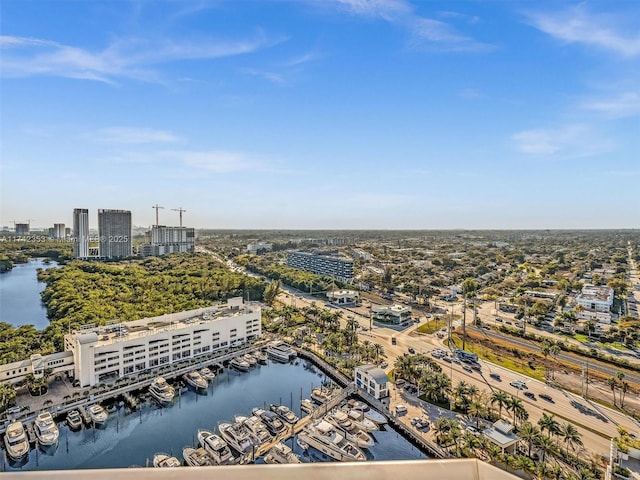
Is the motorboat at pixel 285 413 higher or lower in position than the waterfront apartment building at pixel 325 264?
lower

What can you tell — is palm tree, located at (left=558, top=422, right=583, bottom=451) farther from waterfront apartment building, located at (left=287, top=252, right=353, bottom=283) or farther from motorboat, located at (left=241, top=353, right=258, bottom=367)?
waterfront apartment building, located at (left=287, top=252, right=353, bottom=283)

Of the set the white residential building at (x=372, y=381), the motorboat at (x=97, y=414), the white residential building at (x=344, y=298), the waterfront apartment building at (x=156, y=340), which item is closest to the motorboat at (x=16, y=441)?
the motorboat at (x=97, y=414)

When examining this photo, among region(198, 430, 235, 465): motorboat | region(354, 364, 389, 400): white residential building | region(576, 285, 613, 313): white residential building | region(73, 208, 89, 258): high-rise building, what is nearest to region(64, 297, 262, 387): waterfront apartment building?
region(198, 430, 235, 465): motorboat

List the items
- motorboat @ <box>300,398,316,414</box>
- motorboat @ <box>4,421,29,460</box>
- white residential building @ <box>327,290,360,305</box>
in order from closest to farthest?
motorboat @ <box>4,421,29,460</box>
motorboat @ <box>300,398,316,414</box>
white residential building @ <box>327,290,360,305</box>

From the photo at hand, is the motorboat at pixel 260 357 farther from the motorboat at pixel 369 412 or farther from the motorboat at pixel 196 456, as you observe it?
the motorboat at pixel 196 456

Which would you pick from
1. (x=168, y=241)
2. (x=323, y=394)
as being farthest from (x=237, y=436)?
(x=168, y=241)

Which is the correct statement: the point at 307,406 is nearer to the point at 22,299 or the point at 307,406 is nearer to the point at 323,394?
the point at 323,394
